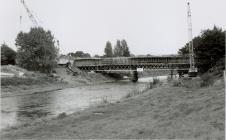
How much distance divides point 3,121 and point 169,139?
20.7m

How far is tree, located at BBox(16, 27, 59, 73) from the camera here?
359 ft

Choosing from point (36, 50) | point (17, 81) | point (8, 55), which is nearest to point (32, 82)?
point (17, 81)

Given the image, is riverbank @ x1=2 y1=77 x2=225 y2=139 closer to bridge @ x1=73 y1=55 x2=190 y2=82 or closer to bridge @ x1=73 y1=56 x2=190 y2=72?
bridge @ x1=73 y1=55 x2=190 y2=82

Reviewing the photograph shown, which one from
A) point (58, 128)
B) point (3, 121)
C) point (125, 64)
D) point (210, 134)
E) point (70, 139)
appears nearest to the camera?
point (210, 134)

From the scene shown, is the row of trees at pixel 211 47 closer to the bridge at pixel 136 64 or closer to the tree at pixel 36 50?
the tree at pixel 36 50

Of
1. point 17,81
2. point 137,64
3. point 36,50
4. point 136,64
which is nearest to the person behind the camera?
point 17,81

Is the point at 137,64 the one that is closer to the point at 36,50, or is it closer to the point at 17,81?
the point at 36,50

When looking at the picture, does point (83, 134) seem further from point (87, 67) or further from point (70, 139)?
point (87, 67)

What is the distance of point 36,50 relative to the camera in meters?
109

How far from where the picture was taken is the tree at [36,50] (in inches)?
4313

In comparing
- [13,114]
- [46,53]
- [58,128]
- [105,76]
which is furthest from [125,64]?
[58,128]

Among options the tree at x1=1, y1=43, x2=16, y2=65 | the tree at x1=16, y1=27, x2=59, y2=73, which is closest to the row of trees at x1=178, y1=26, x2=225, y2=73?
the tree at x1=16, y1=27, x2=59, y2=73

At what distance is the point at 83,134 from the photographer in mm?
21094

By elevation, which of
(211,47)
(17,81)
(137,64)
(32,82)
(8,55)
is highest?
(8,55)
